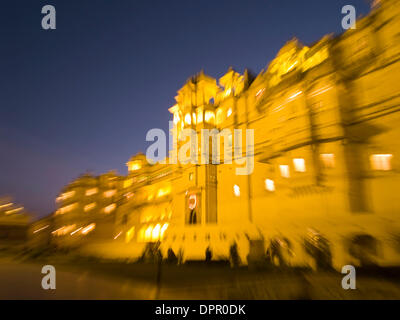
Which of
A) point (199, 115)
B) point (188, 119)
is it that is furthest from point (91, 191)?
point (199, 115)

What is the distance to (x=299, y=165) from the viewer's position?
1978 cm

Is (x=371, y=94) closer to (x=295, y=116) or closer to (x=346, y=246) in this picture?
(x=295, y=116)

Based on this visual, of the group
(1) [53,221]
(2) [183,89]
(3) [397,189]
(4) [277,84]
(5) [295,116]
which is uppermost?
(2) [183,89]

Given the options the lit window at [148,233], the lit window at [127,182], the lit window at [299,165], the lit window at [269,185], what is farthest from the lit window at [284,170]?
the lit window at [127,182]

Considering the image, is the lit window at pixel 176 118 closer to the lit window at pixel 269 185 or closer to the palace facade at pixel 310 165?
the palace facade at pixel 310 165

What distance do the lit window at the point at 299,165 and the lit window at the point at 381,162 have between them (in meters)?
4.52

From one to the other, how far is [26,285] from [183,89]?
92.0 feet

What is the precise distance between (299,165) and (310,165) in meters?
0.97

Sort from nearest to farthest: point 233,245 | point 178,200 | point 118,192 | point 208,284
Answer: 1. point 208,284
2. point 233,245
3. point 178,200
4. point 118,192

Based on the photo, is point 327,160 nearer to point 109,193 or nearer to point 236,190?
point 236,190

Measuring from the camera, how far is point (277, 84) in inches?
898

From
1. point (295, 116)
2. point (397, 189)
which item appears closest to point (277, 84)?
point (295, 116)

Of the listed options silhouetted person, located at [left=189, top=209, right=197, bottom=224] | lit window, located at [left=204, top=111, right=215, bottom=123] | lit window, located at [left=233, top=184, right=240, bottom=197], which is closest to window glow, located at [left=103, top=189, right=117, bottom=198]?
silhouetted person, located at [left=189, top=209, right=197, bottom=224]

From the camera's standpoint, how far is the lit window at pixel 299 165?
1947 centimetres
